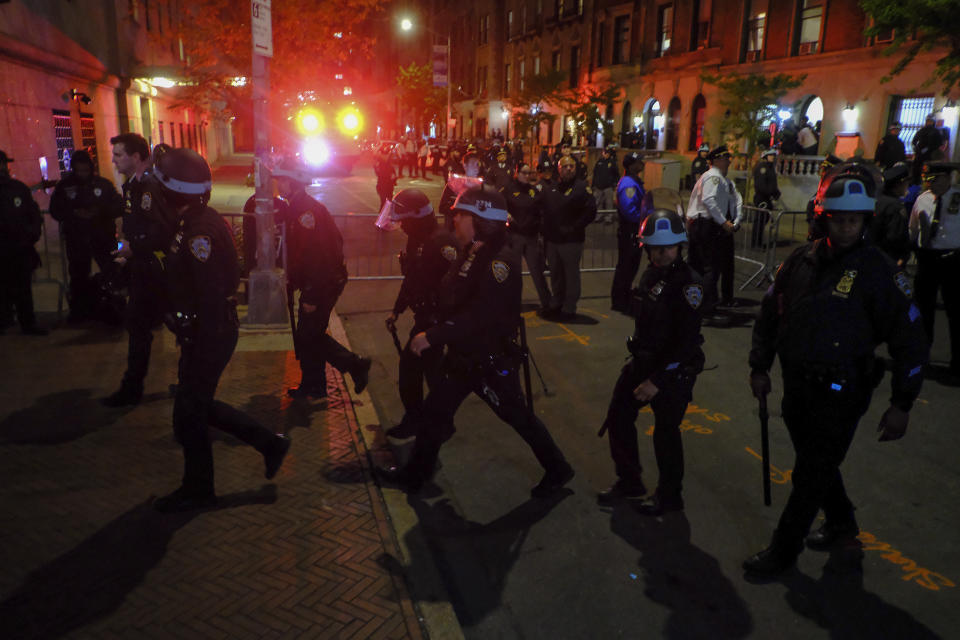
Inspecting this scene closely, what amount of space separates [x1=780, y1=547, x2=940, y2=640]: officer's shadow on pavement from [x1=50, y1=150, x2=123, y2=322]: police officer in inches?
272

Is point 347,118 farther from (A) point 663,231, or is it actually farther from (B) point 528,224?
(A) point 663,231

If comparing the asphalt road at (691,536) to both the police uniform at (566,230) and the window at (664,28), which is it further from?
the window at (664,28)

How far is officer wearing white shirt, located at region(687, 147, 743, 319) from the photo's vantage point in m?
8.80

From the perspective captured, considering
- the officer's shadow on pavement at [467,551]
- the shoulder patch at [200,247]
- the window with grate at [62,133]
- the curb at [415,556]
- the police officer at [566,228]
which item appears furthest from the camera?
the window with grate at [62,133]

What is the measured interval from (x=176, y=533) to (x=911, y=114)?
944 inches

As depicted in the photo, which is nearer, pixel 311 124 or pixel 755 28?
pixel 755 28

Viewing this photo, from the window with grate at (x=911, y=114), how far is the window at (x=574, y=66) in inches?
939

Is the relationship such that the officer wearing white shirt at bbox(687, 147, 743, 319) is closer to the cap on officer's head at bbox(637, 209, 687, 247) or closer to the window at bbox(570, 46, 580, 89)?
the cap on officer's head at bbox(637, 209, 687, 247)

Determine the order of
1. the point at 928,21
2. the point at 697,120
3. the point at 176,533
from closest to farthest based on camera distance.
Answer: the point at 176,533, the point at 928,21, the point at 697,120

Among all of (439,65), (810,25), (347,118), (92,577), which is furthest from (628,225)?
(347,118)

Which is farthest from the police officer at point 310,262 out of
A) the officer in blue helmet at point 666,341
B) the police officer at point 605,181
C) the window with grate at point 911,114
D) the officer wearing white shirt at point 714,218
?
the window with grate at point 911,114

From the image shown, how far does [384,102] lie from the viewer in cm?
8988

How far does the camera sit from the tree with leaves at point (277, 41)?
20.2 meters

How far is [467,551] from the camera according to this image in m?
4.11
